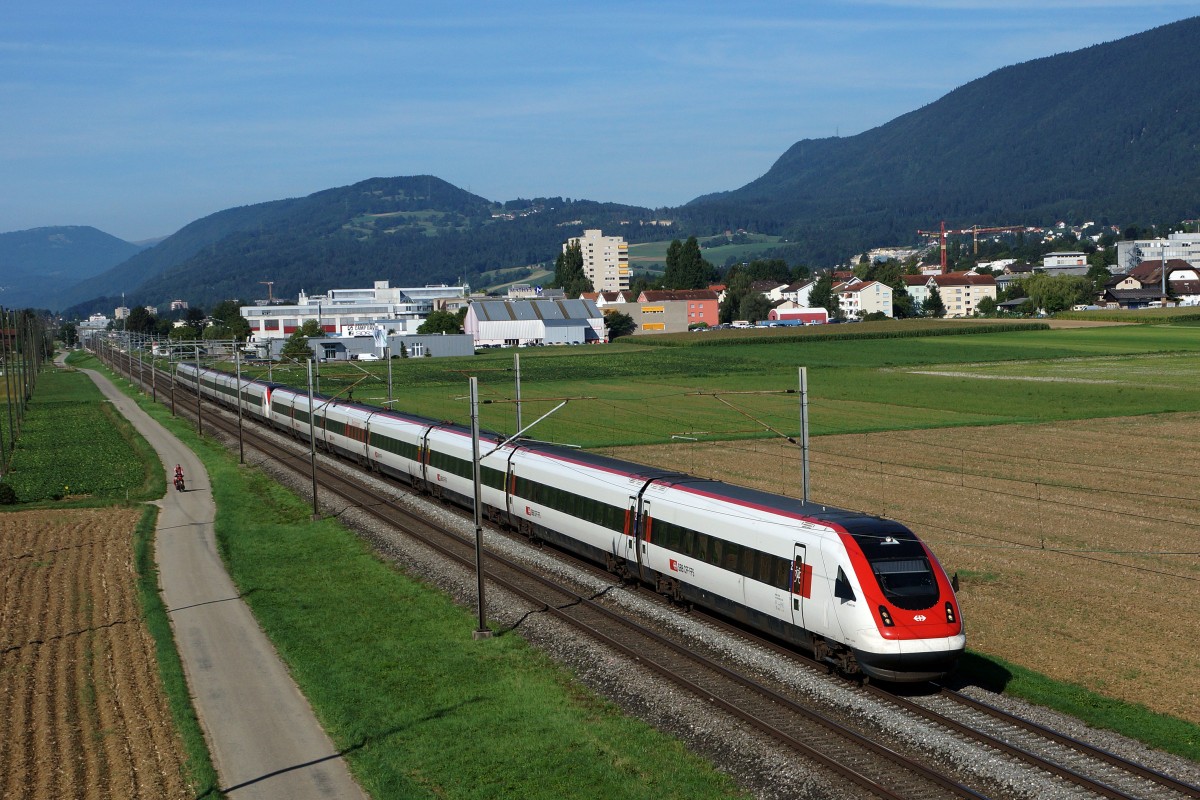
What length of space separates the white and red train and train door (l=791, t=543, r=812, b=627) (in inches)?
1.1

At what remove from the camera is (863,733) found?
20172mm

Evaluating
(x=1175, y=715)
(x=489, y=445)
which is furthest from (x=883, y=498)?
(x=1175, y=715)

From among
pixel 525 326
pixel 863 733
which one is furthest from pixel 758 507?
pixel 525 326

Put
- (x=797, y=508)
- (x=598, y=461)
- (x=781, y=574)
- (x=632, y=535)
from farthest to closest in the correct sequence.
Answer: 1. (x=598, y=461)
2. (x=632, y=535)
3. (x=797, y=508)
4. (x=781, y=574)

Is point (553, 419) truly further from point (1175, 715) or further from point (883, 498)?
point (1175, 715)

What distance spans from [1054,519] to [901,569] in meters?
20.0

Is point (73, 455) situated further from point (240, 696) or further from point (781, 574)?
point (781, 574)

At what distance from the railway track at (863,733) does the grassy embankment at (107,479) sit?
880cm

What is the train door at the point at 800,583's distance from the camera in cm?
2311

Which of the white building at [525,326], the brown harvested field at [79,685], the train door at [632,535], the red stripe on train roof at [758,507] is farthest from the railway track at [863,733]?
the white building at [525,326]

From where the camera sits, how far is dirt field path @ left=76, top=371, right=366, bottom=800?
63.9ft

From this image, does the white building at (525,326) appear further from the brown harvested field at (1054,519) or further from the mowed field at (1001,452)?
the brown harvested field at (1054,519)

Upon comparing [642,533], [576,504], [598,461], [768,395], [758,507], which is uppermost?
[758,507]

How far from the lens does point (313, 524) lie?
44.2 meters
